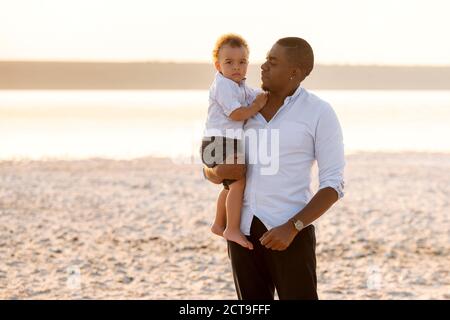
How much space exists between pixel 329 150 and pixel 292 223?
396mm

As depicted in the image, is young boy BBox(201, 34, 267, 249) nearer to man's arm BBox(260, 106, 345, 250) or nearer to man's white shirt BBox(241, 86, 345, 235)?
man's white shirt BBox(241, 86, 345, 235)

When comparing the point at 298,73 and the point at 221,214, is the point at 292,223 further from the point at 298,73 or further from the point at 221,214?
the point at 298,73

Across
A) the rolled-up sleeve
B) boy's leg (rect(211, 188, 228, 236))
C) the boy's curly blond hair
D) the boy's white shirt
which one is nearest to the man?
the rolled-up sleeve

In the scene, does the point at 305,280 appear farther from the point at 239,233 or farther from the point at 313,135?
the point at 313,135

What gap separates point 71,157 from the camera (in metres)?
25.2

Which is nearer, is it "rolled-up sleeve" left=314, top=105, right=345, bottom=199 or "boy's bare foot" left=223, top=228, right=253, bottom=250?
"rolled-up sleeve" left=314, top=105, right=345, bottom=199

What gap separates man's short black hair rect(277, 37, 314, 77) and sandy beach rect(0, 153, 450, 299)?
212 inches

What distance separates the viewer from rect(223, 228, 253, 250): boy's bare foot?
15.1ft

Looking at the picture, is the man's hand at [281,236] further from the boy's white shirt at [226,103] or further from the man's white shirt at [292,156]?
the boy's white shirt at [226,103]

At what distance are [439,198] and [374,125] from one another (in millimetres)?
29295

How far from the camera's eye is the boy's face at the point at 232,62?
4.87m

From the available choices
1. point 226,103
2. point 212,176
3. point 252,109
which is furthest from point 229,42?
point 212,176

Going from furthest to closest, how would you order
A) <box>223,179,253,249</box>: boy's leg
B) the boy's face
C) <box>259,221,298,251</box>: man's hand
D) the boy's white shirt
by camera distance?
1. the boy's face
2. the boy's white shirt
3. <box>223,179,253,249</box>: boy's leg
4. <box>259,221,298,251</box>: man's hand
